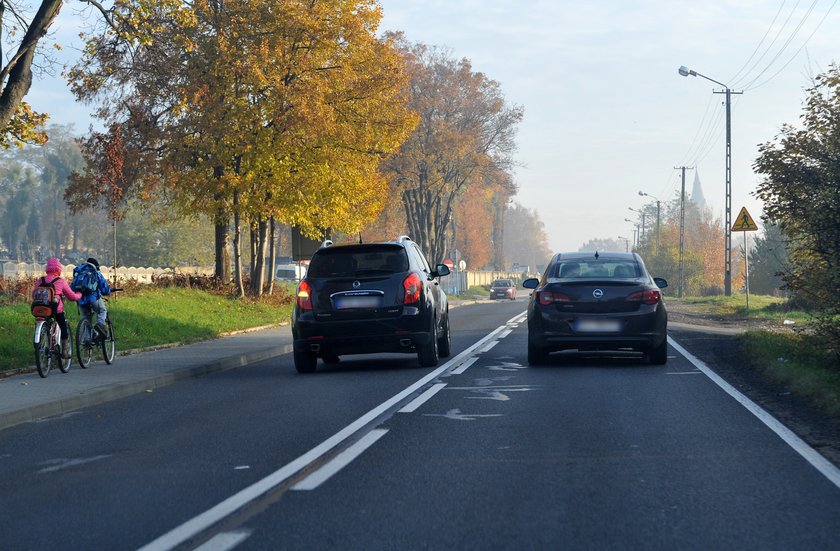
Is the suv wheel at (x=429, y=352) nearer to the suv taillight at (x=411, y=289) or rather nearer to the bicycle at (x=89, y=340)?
the suv taillight at (x=411, y=289)

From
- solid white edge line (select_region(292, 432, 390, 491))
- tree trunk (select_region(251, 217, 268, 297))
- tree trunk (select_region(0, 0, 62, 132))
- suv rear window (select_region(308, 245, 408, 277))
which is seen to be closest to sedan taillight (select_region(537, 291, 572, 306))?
suv rear window (select_region(308, 245, 408, 277))

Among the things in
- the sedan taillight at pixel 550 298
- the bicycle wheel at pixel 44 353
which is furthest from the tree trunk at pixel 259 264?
the sedan taillight at pixel 550 298

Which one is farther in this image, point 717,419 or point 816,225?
point 816,225

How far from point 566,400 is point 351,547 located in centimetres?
612

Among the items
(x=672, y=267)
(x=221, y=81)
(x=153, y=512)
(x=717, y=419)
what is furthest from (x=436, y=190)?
(x=153, y=512)

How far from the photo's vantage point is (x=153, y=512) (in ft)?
19.5

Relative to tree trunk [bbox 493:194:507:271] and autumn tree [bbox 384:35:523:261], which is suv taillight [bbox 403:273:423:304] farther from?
tree trunk [bbox 493:194:507:271]

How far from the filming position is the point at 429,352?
14969 mm

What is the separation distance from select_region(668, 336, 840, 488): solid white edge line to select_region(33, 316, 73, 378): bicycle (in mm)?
8320

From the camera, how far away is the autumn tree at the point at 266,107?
27969 mm

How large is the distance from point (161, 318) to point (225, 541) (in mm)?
18396

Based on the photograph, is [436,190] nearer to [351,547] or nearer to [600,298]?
[600,298]

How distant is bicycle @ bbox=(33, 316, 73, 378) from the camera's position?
13406 mm

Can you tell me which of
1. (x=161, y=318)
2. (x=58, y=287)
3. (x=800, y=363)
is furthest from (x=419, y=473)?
(x=161, y=318)
